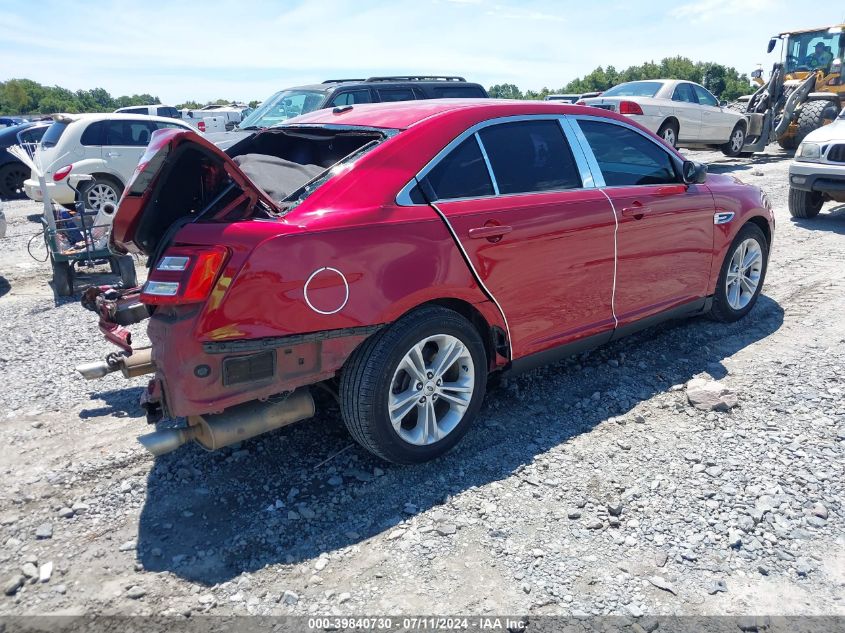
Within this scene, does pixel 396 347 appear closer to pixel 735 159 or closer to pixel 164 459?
pixel 164 459

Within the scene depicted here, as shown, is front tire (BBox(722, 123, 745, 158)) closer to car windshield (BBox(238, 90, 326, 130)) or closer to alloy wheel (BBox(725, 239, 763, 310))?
car windshield (BBox(238, 90, 326, 130))

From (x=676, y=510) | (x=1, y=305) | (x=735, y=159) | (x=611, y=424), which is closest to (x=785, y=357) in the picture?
(x=611, y=424)

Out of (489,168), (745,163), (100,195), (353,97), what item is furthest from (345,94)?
(745,163)

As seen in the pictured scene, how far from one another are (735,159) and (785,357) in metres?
14.7

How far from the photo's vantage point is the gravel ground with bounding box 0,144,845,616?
8.54ft

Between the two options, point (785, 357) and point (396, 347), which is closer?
point (396, 347)

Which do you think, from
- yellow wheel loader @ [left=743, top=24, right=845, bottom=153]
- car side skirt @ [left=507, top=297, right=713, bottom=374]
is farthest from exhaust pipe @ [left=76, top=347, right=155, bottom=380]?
yellow wheel loader @ [left=743, top=24, right=845, bottom=153]

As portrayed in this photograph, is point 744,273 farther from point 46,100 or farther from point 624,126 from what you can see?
point 46,100

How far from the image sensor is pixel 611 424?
388 centimetres

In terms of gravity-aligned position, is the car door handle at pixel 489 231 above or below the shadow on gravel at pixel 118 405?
above

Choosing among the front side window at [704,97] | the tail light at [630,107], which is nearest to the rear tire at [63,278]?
the tail light at [630,107]

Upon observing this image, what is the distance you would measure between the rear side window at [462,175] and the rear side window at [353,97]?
19.9ft

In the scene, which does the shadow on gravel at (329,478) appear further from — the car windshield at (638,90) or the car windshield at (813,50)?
the car windshield at (813,50)

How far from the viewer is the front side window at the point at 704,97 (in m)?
15.1
